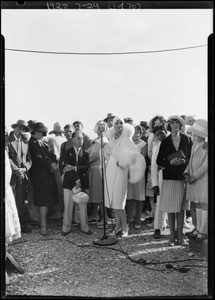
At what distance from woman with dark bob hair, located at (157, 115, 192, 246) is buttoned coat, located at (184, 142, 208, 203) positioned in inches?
4.5

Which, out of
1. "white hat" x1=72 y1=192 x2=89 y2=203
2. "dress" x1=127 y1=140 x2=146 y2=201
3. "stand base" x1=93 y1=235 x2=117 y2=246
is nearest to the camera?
"stand base" x1=93 y1=235 x2=117 y2=246

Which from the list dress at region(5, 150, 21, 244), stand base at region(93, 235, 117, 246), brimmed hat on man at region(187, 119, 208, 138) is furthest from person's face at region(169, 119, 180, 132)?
dress at region(5, 150, 21, 244)

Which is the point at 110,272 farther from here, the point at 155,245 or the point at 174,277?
the point at 155,245

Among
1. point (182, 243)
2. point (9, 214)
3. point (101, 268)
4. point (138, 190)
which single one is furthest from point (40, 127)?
point (182, 243)

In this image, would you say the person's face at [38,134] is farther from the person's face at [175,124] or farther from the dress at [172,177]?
the person's face at [175,124]

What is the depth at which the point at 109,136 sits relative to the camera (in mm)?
5191

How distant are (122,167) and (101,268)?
1.61 meters

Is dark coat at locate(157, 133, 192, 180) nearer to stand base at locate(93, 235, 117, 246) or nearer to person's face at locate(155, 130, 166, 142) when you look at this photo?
person's face at locate(155, 130, 166, 142)

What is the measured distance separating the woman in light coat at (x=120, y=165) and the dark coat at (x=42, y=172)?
0.87 metres

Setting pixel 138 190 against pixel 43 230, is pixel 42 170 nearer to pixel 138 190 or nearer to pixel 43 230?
pixel 43 230

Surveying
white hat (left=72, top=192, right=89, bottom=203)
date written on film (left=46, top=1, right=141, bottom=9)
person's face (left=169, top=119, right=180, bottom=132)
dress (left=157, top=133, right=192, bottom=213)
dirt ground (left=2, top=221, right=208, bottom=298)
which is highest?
date written on film (left=46, top=1, right=141, bottom=9)

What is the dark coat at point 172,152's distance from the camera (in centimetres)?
447

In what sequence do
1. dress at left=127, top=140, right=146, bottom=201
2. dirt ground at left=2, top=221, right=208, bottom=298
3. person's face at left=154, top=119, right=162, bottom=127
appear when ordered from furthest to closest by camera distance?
dress at left=127, top=140, right=146, bottom=201 < person's face at left=154, top=119, right=162, bottom=127 < dirt ground at left=2, top=221, right=208, bottom=298

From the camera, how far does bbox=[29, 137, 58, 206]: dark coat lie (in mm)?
4984
